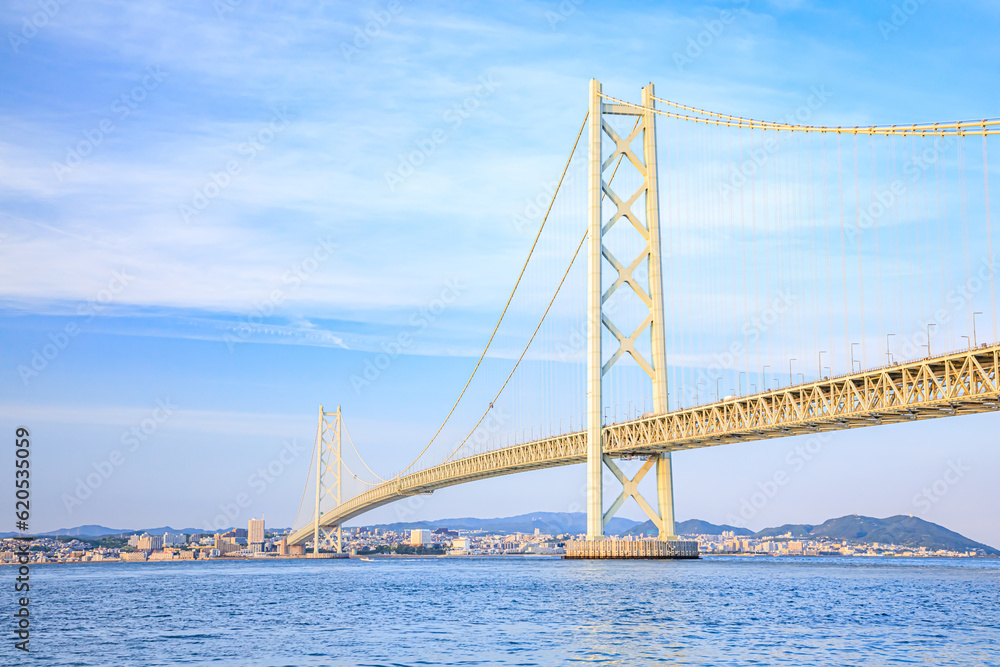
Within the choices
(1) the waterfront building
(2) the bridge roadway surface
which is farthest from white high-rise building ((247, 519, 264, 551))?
(2) the bridge roadway surface

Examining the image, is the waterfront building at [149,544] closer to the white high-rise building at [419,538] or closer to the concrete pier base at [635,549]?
the white high-rise building at [419,538]

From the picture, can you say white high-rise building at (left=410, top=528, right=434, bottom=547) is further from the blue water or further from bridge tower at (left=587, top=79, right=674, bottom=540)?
the blue water

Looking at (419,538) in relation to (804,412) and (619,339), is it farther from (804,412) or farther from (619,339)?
(804,412)

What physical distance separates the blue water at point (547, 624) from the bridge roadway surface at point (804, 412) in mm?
5572

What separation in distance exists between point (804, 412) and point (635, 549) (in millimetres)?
14035

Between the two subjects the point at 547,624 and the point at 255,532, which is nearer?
the point at 547,624

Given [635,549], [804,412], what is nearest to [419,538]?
[635,549]

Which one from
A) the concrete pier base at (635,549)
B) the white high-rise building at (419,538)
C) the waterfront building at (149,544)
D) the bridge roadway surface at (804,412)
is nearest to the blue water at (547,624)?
the bridge roadway surface at (804,412)

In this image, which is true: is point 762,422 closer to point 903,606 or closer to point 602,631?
point 903,606

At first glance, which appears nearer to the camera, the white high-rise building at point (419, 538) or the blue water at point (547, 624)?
the blue water at point (547, 624)

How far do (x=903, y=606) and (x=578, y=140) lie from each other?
38470 mm

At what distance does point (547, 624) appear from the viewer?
22.5 metres

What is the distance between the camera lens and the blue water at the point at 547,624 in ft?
59.3

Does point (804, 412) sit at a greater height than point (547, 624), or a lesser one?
greater
